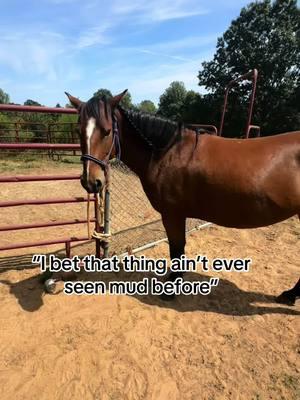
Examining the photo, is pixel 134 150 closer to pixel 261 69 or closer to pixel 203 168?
pixel 203 168

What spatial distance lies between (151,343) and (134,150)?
1764mm

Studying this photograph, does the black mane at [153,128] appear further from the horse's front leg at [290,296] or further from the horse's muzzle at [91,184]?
the horse's front leg at [290,296]

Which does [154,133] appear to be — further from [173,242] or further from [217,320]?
[217,320]

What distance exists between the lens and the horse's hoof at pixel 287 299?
329 cm

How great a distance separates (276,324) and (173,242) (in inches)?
49.4

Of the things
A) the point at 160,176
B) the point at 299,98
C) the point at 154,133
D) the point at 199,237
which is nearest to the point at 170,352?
the point at 160,176

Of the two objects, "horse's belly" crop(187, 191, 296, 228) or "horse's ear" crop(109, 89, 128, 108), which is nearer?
"horse's ear" crop(109, 89, 128, 108)

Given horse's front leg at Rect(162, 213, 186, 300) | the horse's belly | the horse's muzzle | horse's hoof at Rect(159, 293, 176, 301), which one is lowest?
horse's hoof at Rect(159, 293, 176, 301)

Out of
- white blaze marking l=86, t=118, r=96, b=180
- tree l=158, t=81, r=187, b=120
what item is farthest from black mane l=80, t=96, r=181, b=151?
tree l=158, t=81, r=187, b=120

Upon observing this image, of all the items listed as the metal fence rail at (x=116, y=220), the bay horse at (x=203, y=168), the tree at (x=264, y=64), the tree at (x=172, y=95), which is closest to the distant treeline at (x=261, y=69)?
the tree at (x=264, y=64)

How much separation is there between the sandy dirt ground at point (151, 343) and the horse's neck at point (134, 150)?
1.41m

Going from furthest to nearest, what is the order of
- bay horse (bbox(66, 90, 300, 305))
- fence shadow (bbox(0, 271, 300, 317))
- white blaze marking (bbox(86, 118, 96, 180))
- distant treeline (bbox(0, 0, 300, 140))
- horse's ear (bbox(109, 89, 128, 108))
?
1. distant treeline (bbox(0, 0, 300, 140))
2. fence shadow (bbox(0, 271, 300, 317))
3. bay horse (bbox(66, 90, 300, 305))
4. horse's ear (bbox(109, 89, 128, 108))
5. white blaze marking (bbox(86, 118, 96, 180))

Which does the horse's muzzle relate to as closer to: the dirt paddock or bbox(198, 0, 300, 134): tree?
the dirt paddock

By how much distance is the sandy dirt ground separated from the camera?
7.32ft
